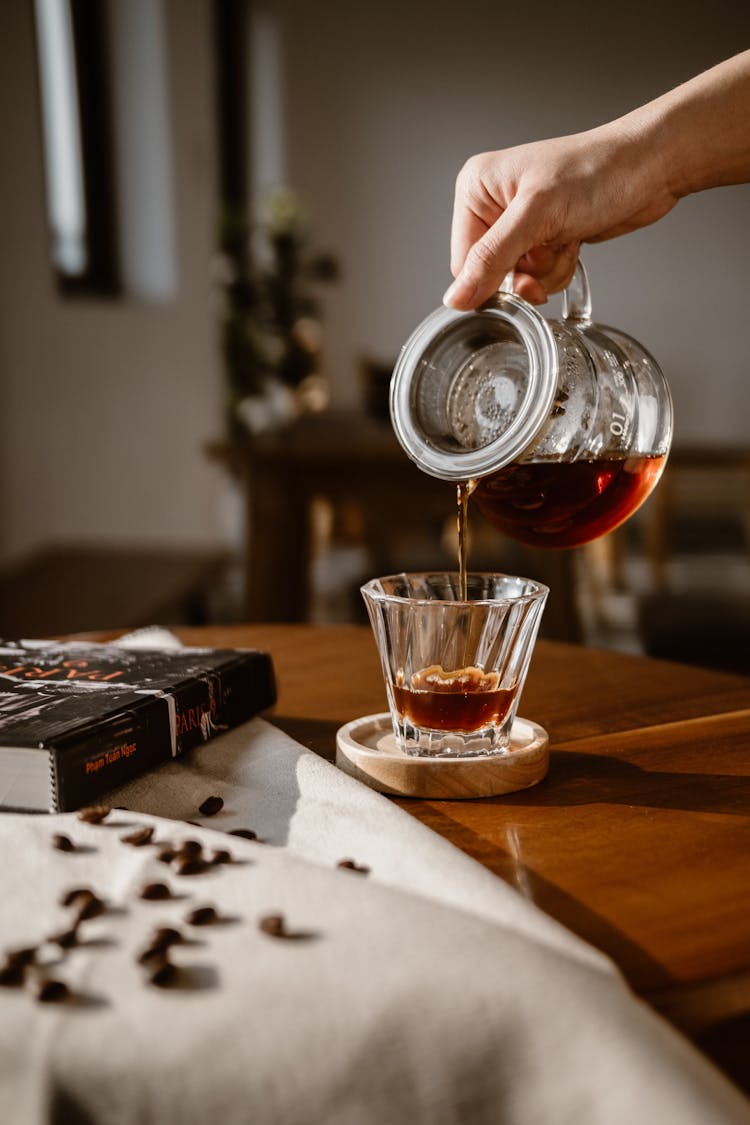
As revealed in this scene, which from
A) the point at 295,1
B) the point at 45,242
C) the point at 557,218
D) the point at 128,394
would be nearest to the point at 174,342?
the point at 128,394

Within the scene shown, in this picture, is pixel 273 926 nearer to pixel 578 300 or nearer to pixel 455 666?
pixel 455 666

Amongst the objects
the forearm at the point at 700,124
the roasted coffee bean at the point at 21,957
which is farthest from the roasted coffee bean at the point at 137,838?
the forearm at the point at 700,124

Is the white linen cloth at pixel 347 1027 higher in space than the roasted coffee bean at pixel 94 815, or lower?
lower

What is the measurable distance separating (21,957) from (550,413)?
1.71 ft

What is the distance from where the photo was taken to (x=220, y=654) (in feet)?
3.11

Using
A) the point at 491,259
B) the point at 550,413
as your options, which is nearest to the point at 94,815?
the point at 550,413

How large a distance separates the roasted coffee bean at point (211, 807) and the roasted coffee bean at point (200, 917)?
187mm

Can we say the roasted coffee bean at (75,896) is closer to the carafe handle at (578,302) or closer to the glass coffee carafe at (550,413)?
the glass coffee carafe at (550,413)

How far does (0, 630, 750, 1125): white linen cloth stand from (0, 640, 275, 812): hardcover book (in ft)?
0.51

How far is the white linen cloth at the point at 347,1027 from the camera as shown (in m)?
0.44

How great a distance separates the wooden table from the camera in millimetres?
530

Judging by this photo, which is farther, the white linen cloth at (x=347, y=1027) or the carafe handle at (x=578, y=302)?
the carafe handle at (x=578, y=302)

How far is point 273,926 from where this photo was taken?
0.51 metres

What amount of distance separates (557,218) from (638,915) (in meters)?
0.63
